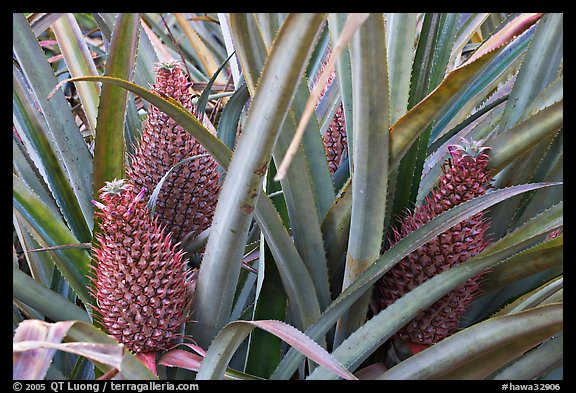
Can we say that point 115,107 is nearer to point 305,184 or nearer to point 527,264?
point 305,184

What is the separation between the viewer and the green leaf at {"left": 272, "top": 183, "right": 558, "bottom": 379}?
23.7 inches

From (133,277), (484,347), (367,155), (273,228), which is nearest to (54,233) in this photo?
(133,277)

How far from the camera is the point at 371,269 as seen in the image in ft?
2.02

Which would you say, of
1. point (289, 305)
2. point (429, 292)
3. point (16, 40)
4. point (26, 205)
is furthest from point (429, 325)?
point (16, 40)

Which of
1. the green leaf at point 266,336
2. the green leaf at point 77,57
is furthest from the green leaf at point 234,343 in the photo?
the green leaf at point 77,57

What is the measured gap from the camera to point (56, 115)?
0.81 meters

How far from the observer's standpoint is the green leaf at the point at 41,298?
0.67m

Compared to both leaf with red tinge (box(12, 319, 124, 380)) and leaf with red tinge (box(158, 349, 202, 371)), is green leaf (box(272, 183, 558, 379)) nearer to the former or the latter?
leaf with red tinge (box(158, 349, 202, 371))

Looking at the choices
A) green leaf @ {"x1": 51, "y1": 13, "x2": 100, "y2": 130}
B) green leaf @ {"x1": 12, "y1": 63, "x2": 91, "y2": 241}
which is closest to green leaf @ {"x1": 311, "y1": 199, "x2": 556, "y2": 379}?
green leaf @ {"x1": 12, "y1": 63, "x2": 91, "y2": 241}

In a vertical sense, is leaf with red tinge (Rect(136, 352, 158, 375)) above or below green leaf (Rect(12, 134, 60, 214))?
below

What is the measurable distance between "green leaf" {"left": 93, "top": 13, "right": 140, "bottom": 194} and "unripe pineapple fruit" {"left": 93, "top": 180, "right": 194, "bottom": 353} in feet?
0.55

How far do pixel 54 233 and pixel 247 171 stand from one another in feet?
1.14

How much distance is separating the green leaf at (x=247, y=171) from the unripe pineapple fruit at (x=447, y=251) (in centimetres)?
20

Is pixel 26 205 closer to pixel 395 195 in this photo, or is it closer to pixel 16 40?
pixel 16 40
